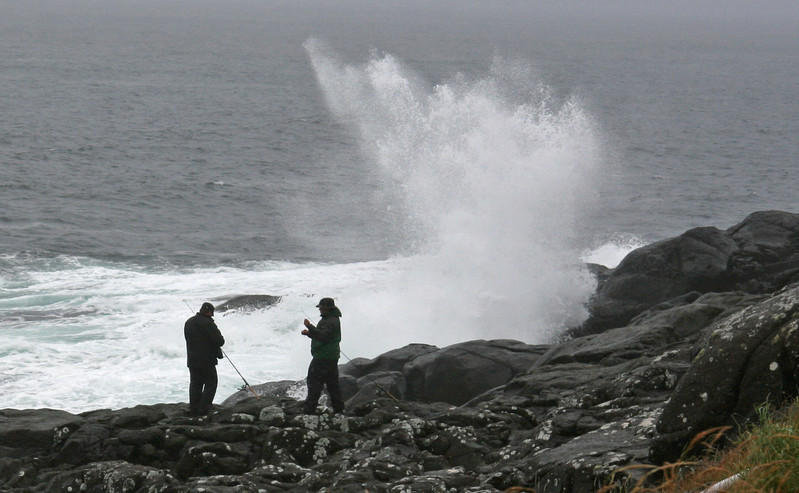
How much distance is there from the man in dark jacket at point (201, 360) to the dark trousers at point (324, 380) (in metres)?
1.51

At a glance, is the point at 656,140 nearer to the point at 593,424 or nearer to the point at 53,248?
the point at 53,248

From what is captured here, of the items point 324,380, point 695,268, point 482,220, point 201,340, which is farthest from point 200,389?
point 482,220

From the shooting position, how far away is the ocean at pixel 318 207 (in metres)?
27.5

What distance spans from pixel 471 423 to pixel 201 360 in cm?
437

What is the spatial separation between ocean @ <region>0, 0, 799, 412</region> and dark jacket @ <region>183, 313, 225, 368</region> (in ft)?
21.7

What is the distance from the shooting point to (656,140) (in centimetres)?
7331

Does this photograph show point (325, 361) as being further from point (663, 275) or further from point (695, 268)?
point (695, 268)

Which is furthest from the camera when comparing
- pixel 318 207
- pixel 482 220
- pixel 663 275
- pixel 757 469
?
pixel 318 207

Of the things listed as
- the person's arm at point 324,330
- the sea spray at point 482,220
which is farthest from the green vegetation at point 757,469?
the sea spray at point 482,220

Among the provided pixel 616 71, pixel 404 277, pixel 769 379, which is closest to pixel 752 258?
pixel 404 277

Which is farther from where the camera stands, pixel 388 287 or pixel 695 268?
pixel 388 287

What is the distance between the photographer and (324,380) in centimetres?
1564

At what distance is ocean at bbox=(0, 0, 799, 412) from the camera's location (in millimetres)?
27469

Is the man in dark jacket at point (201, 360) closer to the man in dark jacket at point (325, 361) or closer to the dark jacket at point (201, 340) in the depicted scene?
the dark jacket at point (201, 340)
